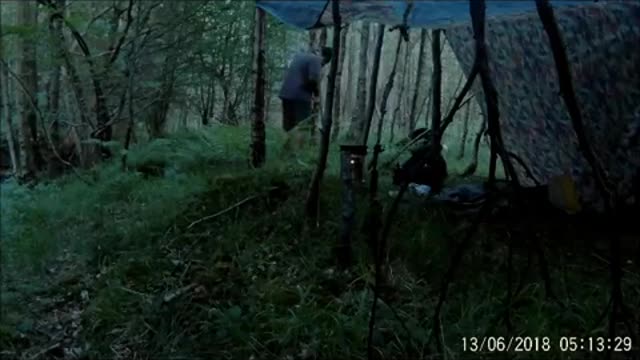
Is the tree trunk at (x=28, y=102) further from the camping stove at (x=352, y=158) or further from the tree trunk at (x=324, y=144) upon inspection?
the camping stove at (x=352, y=158)

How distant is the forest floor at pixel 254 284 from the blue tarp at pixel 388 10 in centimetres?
141

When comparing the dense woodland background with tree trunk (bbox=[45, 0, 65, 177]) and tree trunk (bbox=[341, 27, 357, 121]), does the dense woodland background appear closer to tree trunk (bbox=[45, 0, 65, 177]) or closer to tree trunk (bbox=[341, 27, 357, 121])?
tree trunk (bbox=[45, 0, 65, 177])

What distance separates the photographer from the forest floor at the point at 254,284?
3.81 meters

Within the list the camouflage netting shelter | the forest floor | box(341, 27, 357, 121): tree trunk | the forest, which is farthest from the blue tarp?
box(341, 27, 357, 121): tree trunk

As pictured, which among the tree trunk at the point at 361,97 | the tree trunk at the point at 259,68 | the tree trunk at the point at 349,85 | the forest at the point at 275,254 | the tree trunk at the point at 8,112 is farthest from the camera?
the tree trunk at the point at 349,85

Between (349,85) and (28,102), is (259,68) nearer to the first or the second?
(28,102)

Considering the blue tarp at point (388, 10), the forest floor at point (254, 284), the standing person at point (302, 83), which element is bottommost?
the forest floor at point (254, 284)

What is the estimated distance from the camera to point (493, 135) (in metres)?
0.98

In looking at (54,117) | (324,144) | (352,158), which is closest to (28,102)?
(54,117)

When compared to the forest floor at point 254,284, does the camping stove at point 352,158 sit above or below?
above

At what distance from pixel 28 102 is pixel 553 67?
7462 millimetres

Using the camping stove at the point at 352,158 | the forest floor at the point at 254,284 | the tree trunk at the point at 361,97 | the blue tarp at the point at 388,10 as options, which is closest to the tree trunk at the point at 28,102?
the forest floor at the point at 254,284

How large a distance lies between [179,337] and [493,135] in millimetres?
3368

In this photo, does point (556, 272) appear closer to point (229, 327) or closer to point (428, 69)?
point (229, 327)
